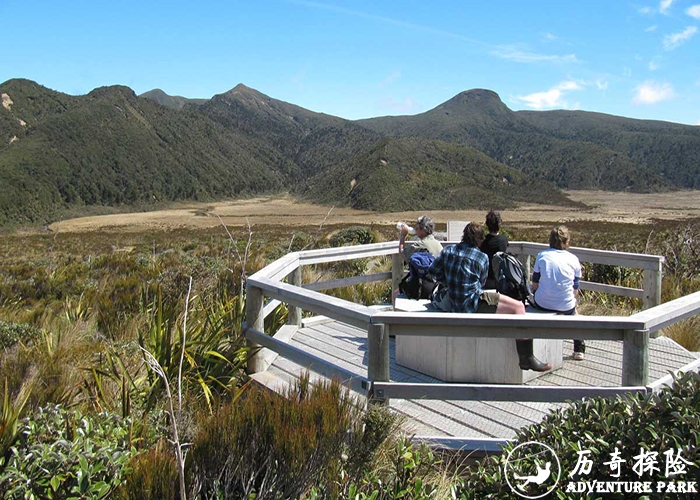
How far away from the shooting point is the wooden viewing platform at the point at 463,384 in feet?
10.3

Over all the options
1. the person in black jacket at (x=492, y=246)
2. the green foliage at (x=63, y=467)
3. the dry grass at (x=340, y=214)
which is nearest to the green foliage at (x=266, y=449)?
the green foliage at (x=63, y=467)

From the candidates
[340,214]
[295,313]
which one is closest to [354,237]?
[295,313]

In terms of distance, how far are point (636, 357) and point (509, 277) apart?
5.65ft

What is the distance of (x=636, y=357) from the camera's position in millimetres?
3182

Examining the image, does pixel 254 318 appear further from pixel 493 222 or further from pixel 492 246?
pixel 493 222

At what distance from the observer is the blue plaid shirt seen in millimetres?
4449

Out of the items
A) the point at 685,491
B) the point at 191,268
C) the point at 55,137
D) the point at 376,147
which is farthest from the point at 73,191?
the point at 685,491

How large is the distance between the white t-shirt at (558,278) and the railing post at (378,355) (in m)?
2.08

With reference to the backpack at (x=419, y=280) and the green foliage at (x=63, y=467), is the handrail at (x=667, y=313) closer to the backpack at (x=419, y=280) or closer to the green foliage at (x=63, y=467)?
the backpack at (x=419, y=280)

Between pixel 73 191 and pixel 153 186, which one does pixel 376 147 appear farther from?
pixel 73 191

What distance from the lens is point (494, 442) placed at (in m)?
3.29

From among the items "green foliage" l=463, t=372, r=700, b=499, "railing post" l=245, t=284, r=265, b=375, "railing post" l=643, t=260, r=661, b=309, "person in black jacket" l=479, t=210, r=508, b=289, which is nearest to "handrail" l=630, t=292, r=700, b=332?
"green foliage" l=463, t=372, r=700, b=499

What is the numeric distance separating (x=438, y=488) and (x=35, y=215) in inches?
4241

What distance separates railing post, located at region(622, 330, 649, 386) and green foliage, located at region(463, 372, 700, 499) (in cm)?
78
